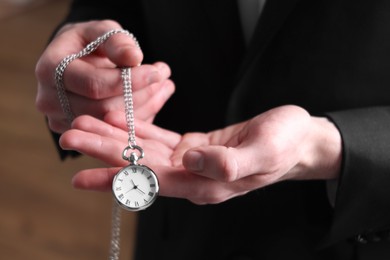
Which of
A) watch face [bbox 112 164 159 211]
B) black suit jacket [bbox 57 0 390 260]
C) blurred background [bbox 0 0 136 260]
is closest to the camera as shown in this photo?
watch face [bbox 112 164 159 211]

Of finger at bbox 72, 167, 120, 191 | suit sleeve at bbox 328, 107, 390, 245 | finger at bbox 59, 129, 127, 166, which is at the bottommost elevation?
suit sleeve at bbox 328, 107, 390, 245

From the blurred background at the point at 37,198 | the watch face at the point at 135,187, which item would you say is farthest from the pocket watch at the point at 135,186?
the blurred background at the point at 37,198

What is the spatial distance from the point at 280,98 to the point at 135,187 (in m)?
0.33

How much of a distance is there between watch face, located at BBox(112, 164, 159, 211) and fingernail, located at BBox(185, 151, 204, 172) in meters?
0.09

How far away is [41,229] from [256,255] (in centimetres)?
149

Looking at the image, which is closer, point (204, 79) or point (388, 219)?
point (388, 219)

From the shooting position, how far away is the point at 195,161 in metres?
0.65

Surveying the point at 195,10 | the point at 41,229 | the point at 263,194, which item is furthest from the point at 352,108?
the point at 41,229

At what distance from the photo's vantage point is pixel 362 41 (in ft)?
2.81

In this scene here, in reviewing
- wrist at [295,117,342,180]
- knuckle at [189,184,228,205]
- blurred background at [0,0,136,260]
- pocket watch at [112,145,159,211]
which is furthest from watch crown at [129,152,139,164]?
blurred background at [0,0,136,260]

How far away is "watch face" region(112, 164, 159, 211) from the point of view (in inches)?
29.0

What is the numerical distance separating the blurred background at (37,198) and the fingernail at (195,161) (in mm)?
1539

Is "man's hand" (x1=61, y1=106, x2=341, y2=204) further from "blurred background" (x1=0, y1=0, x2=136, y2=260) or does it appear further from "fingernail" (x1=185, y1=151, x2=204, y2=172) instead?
"blurred background" (x1=0, y1=0, x2=136, y2=260)

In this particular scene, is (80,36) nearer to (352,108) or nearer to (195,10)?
(195,10)
